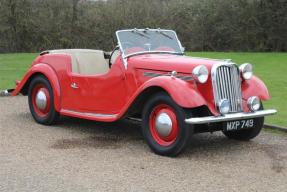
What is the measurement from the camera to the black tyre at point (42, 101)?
873cm

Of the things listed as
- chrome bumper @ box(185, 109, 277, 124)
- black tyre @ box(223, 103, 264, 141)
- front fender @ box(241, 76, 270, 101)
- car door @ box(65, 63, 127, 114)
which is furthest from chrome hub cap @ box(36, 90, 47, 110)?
front fender @ box(241, 76, 270, 101)

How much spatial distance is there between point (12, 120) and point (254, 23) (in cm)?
1804

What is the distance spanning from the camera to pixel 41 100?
8.86 metres

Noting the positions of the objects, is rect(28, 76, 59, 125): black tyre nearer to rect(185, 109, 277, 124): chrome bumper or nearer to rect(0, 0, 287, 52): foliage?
rect(185, 109, 277, 124): chrome bumper

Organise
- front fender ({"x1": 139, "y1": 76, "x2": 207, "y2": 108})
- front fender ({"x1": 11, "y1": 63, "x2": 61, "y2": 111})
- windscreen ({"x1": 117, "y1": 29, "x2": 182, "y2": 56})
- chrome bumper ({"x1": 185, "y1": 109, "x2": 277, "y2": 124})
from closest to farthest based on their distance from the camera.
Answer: chrome bumper ({"x1": 185, "y1": 109, "x2": 277, "y2": 124}) < front fender ({"x1": 139, "y1": 76, "x2": 207, "y2": 108}) < windscreen ({"x1": 117, "y1": 29, "x2": 182, "y2": 56}) < front fender ({"x1": 11, "y1": 63, "x2": 61, "y2": 111})

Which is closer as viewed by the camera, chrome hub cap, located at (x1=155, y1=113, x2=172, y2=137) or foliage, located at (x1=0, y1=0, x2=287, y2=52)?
chrome hub cap, located at (x1=155, y1=113, x2=172, y2=137)

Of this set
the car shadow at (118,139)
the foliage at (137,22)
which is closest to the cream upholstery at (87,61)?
the car shadow at (118,139)

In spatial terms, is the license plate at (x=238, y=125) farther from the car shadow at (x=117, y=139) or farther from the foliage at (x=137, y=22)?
the foliage at (x=137, y=22)

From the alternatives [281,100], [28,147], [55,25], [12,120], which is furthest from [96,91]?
[55,25]

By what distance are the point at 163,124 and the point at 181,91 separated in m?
0.54

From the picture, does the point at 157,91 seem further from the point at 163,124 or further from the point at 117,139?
the point at 117,139

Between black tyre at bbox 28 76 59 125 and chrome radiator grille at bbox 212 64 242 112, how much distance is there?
10.0ft

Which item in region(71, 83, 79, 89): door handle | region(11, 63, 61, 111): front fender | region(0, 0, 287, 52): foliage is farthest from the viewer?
region(0, 0, 287, 52): foliage

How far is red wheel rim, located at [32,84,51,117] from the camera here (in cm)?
882
